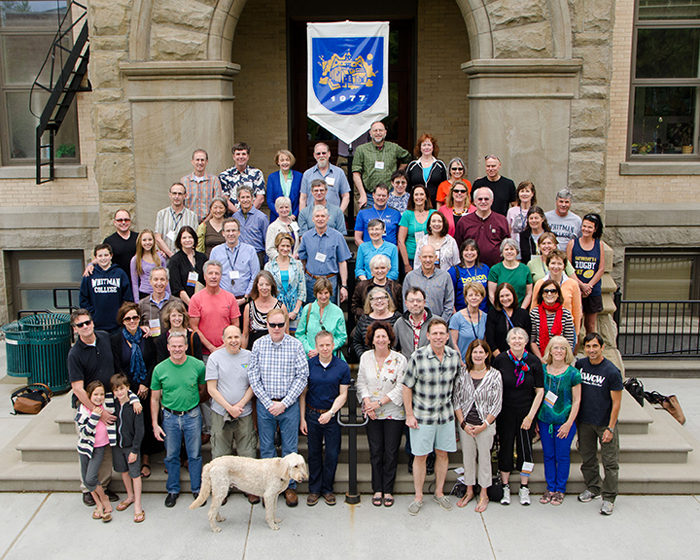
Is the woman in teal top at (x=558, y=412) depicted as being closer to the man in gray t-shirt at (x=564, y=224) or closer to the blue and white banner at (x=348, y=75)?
the man in gray t-shirt at (x=564, y=224)

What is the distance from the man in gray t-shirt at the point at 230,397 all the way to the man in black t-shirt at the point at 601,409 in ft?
10.6

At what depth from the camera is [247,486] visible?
6.35 metres

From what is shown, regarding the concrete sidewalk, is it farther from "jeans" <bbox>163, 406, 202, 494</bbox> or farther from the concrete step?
the concrete step

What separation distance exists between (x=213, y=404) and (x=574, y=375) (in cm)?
351

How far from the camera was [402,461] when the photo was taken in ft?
24.0

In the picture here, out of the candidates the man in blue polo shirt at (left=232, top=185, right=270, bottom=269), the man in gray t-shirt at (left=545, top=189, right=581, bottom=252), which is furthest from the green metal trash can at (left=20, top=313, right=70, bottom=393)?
the man in gray t-shirt at (left=545, top=189, right=581, bottom=252)

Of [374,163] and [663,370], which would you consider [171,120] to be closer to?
[374,163]

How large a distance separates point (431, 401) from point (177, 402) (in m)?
2.41

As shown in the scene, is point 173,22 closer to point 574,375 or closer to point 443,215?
point 443,215

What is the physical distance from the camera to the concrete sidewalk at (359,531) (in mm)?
6027

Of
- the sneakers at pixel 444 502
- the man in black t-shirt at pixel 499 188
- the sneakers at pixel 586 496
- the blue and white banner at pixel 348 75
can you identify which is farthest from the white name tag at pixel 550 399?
the blue and white banner at pixel 348 75

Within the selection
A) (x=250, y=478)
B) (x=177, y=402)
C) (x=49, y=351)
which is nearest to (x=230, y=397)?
(x=177, y=402)

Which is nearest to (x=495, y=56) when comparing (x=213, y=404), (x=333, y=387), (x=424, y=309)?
(x=424, y=309)

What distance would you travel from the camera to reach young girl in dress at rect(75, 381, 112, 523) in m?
6.41
